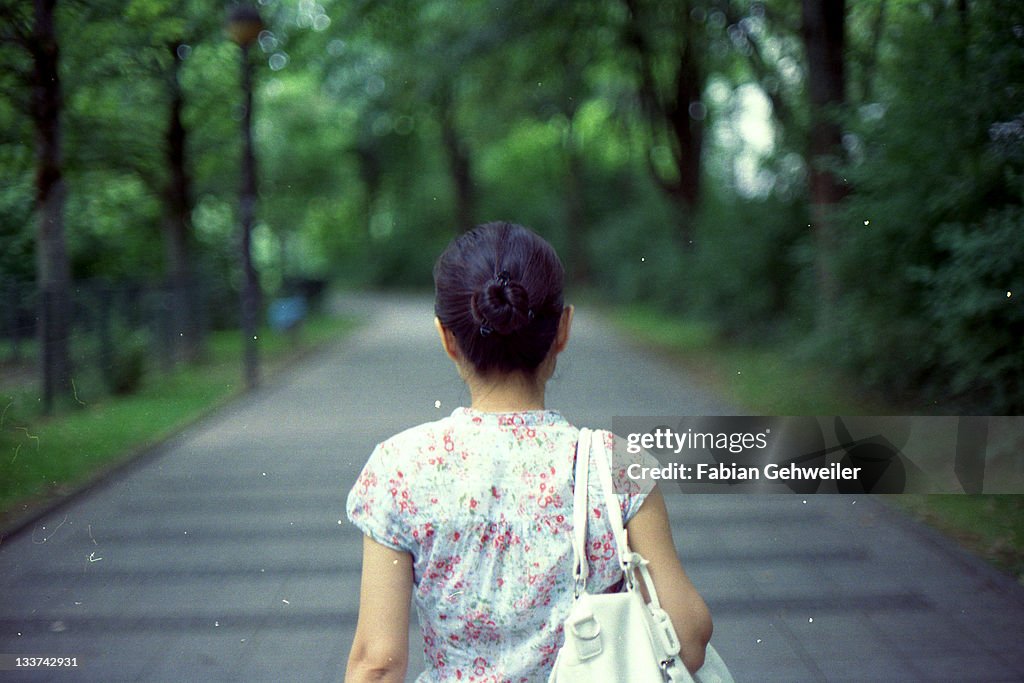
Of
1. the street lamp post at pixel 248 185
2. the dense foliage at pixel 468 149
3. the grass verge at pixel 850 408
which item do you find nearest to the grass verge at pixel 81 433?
the street lamp post at pixel 248 185

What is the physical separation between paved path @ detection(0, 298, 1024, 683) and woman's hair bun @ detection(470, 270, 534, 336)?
5.52 ft

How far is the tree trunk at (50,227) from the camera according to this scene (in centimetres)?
345

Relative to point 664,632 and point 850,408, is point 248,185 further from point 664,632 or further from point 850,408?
point 664,632

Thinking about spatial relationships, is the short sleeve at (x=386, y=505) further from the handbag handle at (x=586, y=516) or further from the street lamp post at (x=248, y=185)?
the street lamp post at (x=248, y=185)

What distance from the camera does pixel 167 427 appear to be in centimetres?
370

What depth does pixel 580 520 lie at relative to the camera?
1.27 m

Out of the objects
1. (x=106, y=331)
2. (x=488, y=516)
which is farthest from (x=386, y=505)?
(x=106, y=331)

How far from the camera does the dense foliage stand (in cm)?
365

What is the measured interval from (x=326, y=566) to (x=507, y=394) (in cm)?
297

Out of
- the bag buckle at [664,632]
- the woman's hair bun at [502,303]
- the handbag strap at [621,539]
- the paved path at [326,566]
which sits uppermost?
the woman's hair bun at [502,303]

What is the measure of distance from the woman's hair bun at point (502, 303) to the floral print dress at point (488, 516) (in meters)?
0.13

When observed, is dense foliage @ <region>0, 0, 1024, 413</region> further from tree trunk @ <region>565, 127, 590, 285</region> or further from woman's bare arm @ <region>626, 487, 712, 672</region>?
tree trunk @ <region>565, 127, 590, 285</region>

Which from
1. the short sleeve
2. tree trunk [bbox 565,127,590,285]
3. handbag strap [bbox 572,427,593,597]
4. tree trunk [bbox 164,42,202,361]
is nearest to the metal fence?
tree trunk [bbox 164,42,202,361]

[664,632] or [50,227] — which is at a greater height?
[50,227]
